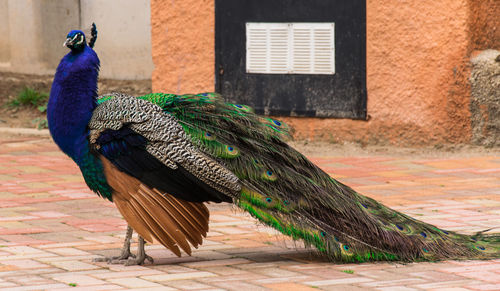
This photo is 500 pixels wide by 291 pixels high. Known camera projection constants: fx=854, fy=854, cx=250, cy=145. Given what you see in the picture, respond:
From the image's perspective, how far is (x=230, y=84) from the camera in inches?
398

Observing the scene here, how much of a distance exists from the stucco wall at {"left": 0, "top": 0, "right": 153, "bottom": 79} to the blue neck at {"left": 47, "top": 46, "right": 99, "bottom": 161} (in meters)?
7.90

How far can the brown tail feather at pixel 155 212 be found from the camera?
4824mm

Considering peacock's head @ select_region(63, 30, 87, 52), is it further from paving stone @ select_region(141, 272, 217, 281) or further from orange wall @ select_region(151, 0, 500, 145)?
orange wall @ select_region(151, 0, 500, 145)

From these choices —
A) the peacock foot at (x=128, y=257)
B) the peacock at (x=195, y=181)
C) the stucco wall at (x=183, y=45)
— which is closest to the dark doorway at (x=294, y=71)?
the stucco wall at (x=183, y=45)

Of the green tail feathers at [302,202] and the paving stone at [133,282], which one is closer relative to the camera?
the paving stone at [133,282]

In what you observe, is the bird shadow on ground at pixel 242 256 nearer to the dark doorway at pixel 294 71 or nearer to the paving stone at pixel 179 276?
the paving stone at pixel 179 276

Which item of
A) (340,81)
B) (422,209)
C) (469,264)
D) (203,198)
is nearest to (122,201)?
(203,198)

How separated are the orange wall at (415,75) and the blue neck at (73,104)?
16.5 ft

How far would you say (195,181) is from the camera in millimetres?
4895

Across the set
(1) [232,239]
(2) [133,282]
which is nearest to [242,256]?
(1) [232,239]

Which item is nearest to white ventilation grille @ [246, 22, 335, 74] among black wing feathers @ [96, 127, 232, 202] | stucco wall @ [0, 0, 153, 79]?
stucco wall @ [0, 0, 153, 79]

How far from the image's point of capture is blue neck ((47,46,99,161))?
4973 millimetres

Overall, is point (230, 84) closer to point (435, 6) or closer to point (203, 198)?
point (435, 6)

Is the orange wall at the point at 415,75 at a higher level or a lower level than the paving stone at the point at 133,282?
higher
